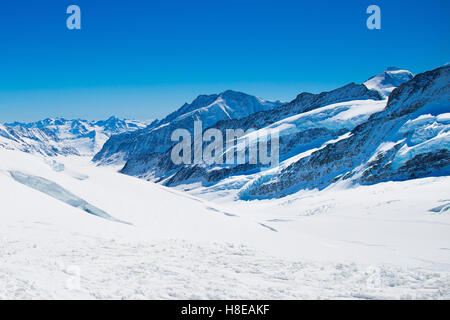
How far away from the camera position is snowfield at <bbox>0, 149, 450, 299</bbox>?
343 inches

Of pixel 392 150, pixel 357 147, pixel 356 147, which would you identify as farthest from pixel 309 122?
pixel 392 150

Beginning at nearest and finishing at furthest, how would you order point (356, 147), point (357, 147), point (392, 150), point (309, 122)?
point (392, 150)
point (357, 147)
point (356, 147)
point (309, 122)

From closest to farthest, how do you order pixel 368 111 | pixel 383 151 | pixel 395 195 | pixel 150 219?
pixel 150 219 < pixel 395 195 < pixel 383 151 < pixel 368 111

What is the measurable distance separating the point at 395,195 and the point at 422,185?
6774 millimetres

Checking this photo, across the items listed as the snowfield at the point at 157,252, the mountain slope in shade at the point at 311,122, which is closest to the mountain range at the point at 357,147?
the mountain slope in shade at the point at 311,122

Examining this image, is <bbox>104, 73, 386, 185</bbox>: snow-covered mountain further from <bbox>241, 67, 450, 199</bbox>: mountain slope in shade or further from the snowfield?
the snowfield

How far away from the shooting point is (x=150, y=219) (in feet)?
59.8

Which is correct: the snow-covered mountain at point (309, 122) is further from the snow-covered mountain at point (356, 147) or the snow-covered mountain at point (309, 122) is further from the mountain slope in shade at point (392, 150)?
the mountain slope in shade at point (392, 150)

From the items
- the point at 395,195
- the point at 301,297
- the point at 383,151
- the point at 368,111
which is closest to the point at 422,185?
the point at 395,195

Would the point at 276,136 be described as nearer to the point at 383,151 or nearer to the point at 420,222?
the point at 383,151

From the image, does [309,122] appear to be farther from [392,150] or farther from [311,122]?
[392,150]

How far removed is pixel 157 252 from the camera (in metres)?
12.1

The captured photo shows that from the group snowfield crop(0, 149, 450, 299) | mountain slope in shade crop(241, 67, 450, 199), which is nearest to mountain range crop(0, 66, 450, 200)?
mountain slope in shade crop(241, 67, 450, 199)
